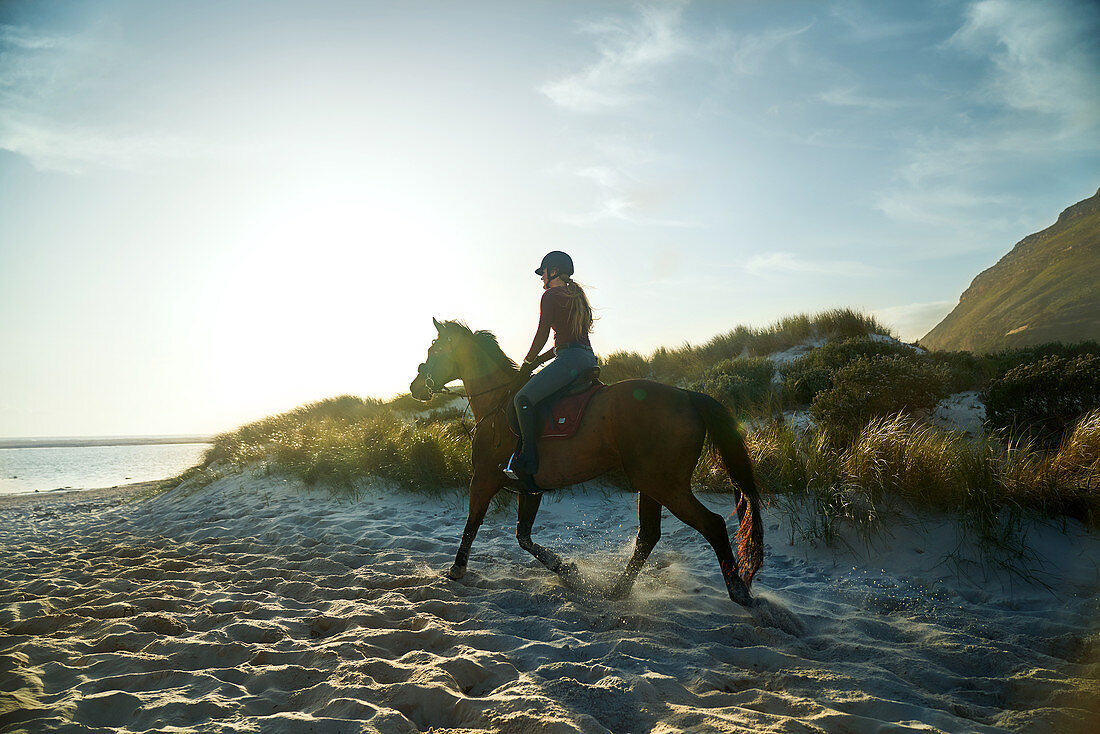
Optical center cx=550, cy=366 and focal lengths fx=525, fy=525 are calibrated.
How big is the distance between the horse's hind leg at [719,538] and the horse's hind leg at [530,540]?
1245 mm

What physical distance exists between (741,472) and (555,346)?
1.84m

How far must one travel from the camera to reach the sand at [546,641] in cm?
242

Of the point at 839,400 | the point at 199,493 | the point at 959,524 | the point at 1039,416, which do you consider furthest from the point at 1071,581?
the point at 199,493

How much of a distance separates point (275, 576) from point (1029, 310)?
193ft

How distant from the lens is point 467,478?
8.19 m

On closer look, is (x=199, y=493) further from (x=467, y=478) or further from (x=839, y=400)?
(x=839, y=400)

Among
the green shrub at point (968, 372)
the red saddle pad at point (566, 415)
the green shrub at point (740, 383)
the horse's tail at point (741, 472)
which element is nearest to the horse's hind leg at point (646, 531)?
the horse's tail at point (741, 472)

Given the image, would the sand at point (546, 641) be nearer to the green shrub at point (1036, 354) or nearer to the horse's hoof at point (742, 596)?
the horse's hoof at point (742, 596)

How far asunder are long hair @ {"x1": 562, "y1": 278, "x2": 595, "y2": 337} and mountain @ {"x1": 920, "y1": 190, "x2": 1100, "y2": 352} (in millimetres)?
28697

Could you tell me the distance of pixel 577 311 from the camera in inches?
178

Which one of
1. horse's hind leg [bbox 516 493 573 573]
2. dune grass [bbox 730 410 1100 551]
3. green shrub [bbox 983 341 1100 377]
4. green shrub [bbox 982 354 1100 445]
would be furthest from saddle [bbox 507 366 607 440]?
green shrub [bbox 983 341 1100 377]

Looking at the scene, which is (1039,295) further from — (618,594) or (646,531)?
(618,594)

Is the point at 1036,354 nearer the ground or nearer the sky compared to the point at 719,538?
nearer the sky

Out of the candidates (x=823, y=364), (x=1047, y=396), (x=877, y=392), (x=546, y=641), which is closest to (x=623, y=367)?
(x=823, y=364)
